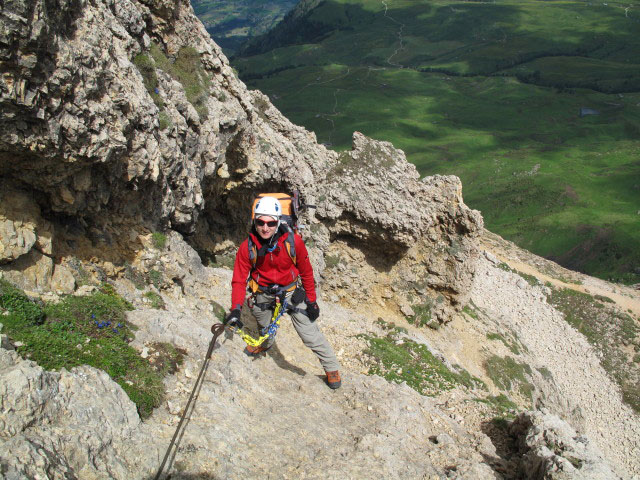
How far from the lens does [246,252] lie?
11.4 meters

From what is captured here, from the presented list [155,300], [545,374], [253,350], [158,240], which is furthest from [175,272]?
[545,374]

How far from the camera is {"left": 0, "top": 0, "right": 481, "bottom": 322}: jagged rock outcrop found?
431 inches

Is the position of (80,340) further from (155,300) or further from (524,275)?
(524,275)

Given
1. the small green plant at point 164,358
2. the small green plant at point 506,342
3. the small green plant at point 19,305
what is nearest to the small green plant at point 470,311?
the small green plant at point 506,342

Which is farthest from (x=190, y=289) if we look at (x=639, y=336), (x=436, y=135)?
(x=436, y=135)

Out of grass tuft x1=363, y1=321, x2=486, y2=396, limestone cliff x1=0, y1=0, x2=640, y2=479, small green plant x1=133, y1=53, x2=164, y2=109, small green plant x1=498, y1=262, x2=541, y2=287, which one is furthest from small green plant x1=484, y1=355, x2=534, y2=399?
small green plant x1=133, y1=53, x2=164, y2=109

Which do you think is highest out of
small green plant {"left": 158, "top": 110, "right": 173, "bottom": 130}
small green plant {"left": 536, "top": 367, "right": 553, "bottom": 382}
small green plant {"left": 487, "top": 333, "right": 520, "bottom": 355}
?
small green plant {"left": 158, "top": 110, "right": 173, "bottom": 130}

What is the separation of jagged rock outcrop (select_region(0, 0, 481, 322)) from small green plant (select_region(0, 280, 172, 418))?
1.73m

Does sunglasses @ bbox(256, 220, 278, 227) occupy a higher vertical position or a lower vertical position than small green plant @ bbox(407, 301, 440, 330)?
higher

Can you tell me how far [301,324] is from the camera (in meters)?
12.2

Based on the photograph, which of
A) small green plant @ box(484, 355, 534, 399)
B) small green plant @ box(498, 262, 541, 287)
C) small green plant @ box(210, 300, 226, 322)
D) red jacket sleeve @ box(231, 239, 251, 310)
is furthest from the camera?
small green plant @ box(498, 262, 541, 287)

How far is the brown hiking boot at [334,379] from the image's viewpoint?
13.1 metres

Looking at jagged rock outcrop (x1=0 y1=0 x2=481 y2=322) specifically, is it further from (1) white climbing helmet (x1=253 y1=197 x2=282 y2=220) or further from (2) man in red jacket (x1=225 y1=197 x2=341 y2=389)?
(1) white climbing helmet (x1=253 y1=197 x2=282 y2=220)

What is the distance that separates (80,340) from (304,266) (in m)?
5.43
